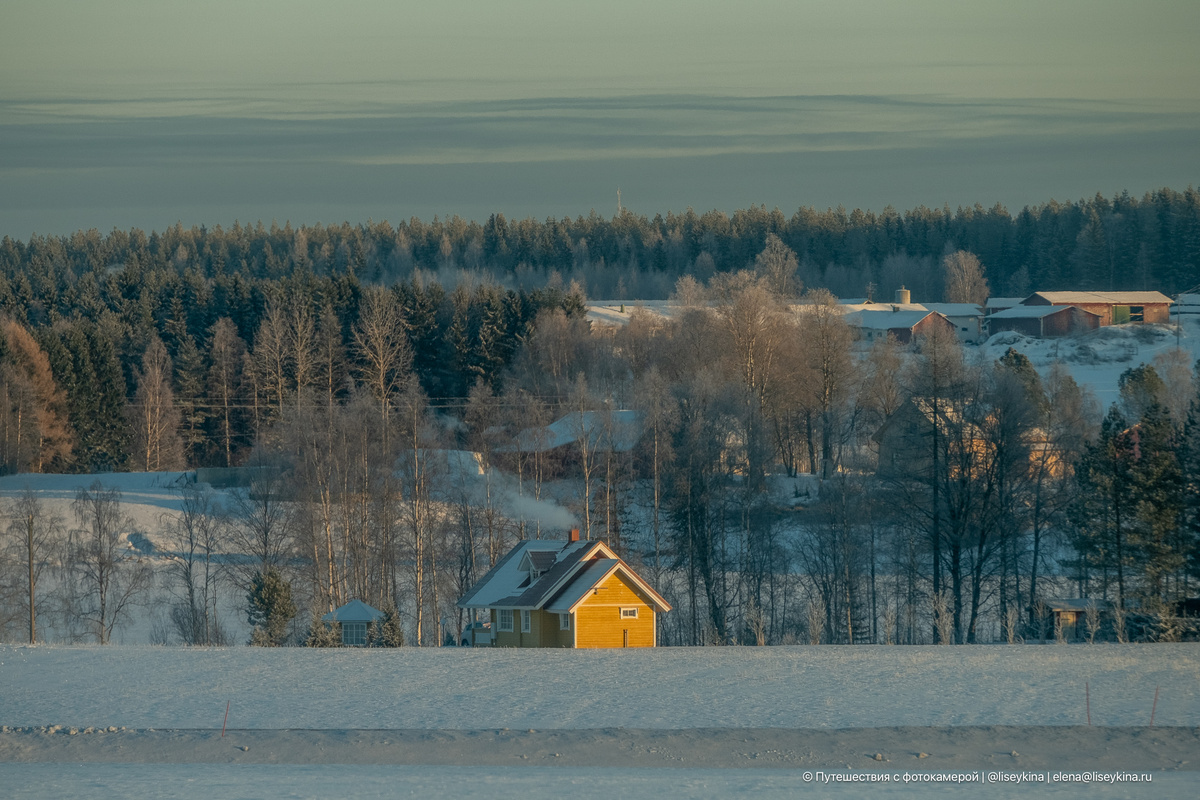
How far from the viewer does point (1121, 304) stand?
94.9 meters

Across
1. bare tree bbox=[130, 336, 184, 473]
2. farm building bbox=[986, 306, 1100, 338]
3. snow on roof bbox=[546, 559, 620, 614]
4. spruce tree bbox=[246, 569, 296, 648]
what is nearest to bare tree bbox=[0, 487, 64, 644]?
spruce tree bbox=[246, 569, 296, 648]

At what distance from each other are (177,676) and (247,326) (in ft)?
184

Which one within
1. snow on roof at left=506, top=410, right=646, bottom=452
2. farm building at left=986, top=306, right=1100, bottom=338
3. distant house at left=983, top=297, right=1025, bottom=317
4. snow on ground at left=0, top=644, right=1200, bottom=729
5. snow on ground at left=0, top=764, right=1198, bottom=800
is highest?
distant house at left=983, top=297, right=1025, bottom=317

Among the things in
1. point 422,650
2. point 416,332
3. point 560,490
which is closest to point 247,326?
point 416,332

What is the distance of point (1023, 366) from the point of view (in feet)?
190

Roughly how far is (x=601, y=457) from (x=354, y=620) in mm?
18765

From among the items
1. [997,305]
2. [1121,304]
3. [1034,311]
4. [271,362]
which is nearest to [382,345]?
[271,362]

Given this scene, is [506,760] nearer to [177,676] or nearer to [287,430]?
[177,676]

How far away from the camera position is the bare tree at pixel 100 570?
118 ft

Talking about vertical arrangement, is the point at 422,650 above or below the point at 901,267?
below

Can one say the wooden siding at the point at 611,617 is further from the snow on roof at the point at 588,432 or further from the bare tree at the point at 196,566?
the snow on roof at the point at 588,432

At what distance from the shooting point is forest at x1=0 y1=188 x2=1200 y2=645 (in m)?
34.9

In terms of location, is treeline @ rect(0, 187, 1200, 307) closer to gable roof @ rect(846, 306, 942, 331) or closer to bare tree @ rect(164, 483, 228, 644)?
gable roof @ rect(846, 306, 942, 331)

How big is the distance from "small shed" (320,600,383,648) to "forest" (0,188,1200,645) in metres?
0.65
